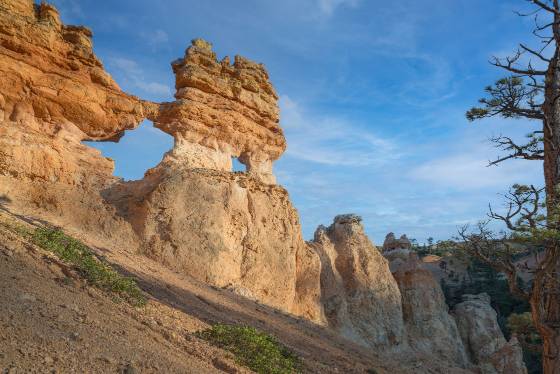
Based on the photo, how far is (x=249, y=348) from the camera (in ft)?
24.4

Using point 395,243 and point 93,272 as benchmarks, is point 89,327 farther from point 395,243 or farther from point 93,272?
point 395,243

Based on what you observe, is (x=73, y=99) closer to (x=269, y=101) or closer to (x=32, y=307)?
(x=269, y=101)

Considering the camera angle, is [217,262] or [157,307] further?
[217,262]

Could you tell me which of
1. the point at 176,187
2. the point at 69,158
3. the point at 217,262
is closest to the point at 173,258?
the point at 217,262

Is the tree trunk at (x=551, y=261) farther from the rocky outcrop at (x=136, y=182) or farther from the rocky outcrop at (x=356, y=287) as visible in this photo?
the rocky outcrop at (x=356, y=287)

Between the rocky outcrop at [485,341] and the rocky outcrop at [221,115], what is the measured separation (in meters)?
16.6

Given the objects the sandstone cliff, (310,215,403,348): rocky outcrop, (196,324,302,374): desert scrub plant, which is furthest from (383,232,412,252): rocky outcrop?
(196,324,302,374): desert scrub plant

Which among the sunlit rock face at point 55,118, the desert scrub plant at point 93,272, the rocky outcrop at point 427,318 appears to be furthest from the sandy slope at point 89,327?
the rocky outcrop at point 427,318

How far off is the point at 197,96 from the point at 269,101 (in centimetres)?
497

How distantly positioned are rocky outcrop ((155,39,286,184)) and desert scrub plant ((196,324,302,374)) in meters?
12.0

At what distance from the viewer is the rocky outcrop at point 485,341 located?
26.1 m

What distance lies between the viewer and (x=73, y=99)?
16781mm

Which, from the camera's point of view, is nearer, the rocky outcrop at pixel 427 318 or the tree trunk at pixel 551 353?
the tree trunk at pixel 551 353

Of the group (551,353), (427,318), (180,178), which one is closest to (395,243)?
(427,318)
